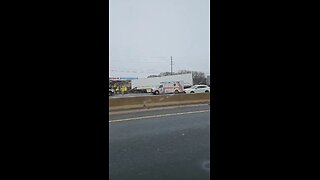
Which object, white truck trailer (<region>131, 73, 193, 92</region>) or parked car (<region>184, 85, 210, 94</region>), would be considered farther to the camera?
white truck trailer (<region>131, 73, 193, 92</region>)

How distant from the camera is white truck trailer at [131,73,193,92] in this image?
109ft

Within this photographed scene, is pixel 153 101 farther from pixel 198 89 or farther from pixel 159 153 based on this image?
pixel 198 89

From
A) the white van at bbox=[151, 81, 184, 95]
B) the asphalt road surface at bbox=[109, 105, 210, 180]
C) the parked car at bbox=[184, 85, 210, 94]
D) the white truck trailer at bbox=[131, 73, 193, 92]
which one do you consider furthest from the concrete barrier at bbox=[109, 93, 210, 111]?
the white truck trailer at bbox=[131, 73, 193, 92]

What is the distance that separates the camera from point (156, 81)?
33.9m

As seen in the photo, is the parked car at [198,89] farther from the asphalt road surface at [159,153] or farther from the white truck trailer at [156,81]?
the asphalt road surface at [159,153]

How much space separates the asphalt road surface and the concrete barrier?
23.4ft

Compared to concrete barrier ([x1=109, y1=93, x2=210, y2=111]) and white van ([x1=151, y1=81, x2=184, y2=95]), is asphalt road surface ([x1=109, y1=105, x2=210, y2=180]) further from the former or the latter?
white van ([x1=151, y1=81, x2=184, y2=95])

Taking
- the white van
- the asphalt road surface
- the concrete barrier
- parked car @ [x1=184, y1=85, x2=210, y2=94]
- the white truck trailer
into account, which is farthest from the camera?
the white truck trailer

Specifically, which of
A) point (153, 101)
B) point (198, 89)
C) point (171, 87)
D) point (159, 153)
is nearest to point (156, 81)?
point (171, 87)
